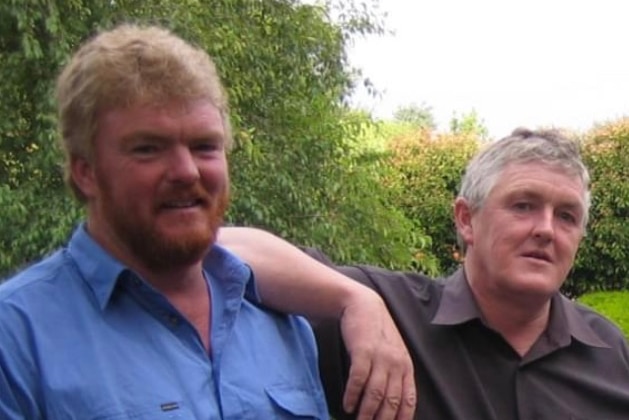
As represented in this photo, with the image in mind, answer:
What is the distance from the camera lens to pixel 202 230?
194cm

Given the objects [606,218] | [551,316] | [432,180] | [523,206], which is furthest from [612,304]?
[523,206]

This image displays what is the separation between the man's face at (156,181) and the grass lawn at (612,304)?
6.85m

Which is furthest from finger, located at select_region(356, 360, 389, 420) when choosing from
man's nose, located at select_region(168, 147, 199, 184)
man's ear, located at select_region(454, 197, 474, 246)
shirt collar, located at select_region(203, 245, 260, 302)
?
man's ear, located at select_region(454, 197, 474, 246)

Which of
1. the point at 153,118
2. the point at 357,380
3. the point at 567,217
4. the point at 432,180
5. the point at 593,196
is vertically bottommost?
the point at 593,196

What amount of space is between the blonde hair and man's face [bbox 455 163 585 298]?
1.00m

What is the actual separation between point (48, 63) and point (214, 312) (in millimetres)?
3426

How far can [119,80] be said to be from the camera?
6.16ft

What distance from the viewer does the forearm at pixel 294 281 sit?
230cm

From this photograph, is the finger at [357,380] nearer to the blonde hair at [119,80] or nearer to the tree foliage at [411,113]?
the blonde hair at [119,80]

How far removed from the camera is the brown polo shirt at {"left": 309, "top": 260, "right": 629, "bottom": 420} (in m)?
→ 2.62

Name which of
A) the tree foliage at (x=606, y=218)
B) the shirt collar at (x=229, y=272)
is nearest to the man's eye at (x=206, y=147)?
the shirt collar at (x=229, y=272)

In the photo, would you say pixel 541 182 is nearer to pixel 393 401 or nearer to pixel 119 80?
pixel 393 401

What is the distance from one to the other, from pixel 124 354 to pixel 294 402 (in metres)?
0.35

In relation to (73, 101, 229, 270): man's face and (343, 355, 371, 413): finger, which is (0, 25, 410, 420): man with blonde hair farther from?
(343, 355, 371, 413): finger
